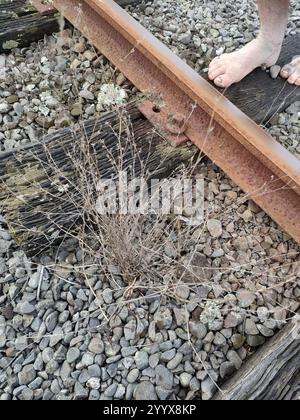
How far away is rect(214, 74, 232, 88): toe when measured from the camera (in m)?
3.04

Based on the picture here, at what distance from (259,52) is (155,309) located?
171 centimetres

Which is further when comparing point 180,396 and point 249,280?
point 249,280

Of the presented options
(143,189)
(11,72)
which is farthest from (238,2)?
(143,189)

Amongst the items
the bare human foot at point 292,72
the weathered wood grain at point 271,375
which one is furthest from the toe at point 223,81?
the weathered wood grain at point 271,375

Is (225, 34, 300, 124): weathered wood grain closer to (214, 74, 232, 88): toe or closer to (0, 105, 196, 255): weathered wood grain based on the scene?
(214, 74, 232, 88): toe

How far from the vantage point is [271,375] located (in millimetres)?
2037

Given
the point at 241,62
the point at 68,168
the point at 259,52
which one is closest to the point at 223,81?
the point at 241,62

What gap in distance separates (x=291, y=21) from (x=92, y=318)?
104 inches

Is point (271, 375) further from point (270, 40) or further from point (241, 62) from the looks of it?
point (270, 40)

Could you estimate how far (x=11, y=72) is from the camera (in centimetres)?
325

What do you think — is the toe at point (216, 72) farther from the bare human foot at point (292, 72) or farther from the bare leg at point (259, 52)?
the bare human foot at point (292, 72)

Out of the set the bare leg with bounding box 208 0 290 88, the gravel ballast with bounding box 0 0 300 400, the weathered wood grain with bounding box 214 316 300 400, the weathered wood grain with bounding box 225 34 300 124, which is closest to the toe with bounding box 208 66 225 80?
the bare leg with bounding box 208 0 290 88
